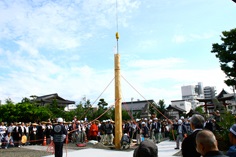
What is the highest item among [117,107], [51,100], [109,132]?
[51,100]

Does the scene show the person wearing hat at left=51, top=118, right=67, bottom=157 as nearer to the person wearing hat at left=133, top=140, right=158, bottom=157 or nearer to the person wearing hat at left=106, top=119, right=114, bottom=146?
the person wearing hat at left=106, top=119, right=114, bottom=146

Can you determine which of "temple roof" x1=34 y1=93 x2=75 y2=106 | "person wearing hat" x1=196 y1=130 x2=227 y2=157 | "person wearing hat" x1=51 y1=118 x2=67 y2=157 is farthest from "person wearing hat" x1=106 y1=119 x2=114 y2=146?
"temple roof" x1=34 y1=93 x2=75 y2=106

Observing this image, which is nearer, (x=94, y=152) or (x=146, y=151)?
(x=146, y=151)

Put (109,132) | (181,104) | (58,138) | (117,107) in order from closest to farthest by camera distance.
A: (58,138), (117,107), (109,132), (181,104)

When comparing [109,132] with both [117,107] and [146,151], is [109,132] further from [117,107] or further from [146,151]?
[146,151]

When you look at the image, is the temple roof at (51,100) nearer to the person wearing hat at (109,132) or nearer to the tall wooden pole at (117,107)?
the person wearing hat at (109,132)

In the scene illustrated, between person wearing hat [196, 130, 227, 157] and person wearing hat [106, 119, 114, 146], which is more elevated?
person wearing hat [196, 130, 227, 157]

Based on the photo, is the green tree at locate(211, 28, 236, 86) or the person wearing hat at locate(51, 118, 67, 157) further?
the green tree at locate(211, 28, 236, 86)

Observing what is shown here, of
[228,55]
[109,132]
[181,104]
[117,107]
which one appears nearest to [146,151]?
[117,107]

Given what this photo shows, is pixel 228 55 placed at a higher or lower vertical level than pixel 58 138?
higher

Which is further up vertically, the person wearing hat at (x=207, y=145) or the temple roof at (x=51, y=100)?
the temple roof at (x=51, y=100)

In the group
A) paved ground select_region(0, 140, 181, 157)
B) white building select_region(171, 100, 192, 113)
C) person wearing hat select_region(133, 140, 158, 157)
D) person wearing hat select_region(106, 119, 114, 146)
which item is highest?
white building select_region(171, 100, 192, 113)

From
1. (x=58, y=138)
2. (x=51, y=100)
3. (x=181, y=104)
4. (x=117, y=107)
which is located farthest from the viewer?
(x=181, y=104)

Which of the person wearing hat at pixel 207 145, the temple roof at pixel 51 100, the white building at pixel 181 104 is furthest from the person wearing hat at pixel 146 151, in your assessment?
the white building at pixel 181 104
